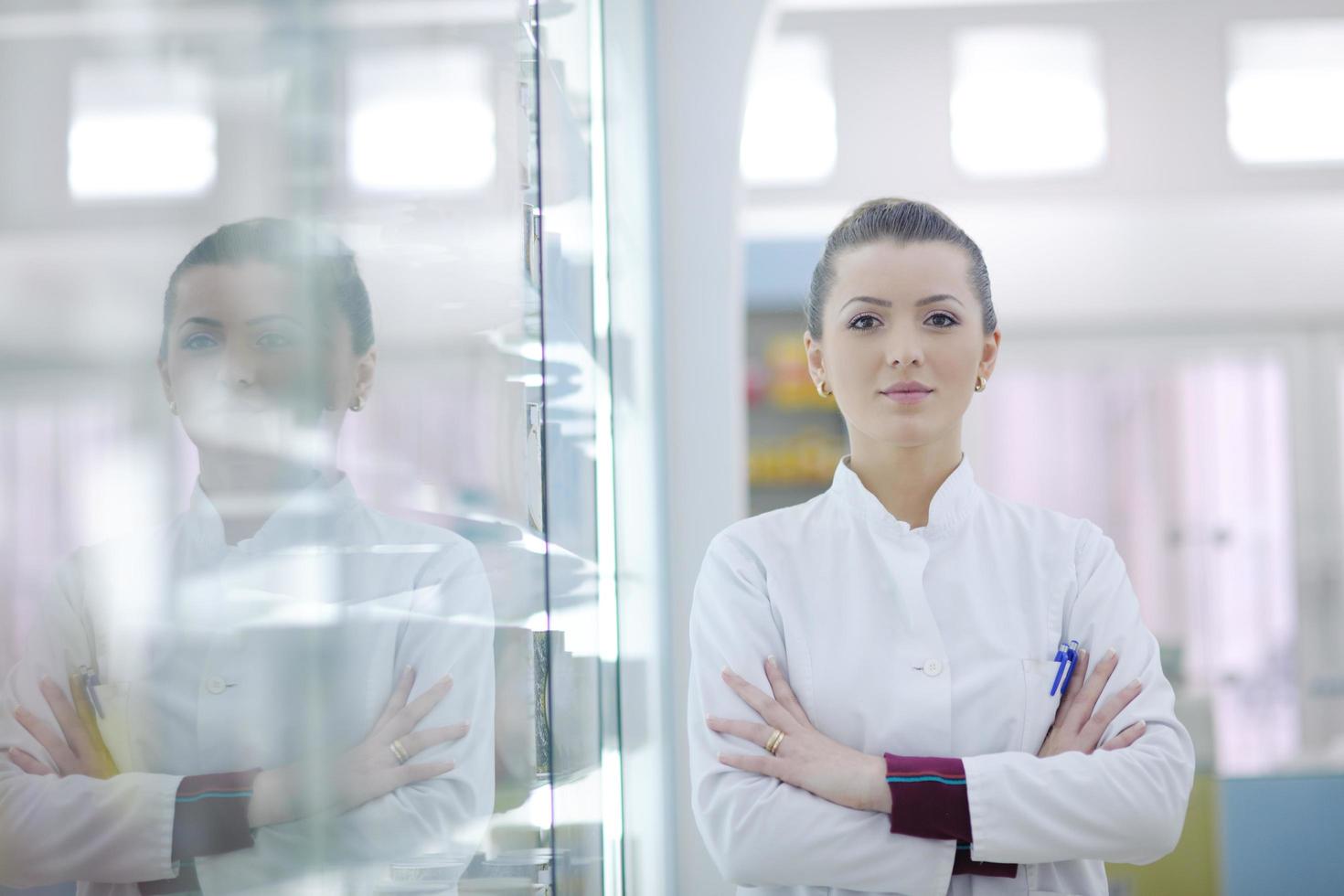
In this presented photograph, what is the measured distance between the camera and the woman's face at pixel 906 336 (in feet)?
4.69

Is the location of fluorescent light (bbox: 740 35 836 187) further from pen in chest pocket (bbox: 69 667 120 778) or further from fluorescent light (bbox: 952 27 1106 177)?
pen in chest pocket (bbox: 69 667 120 778)

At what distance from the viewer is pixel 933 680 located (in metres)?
1.39

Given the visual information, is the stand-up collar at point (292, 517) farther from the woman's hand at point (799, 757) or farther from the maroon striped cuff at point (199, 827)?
the woman's hand at point (799, 757)

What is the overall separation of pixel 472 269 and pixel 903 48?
14.1 feet

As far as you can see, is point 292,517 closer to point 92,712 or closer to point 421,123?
point 92,712

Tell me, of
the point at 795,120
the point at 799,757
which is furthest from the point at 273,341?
the point at 795,120

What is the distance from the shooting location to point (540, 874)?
3.21 feet

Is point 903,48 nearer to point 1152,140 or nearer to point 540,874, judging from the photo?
point 1152,140

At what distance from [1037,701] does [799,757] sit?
0.30 metres

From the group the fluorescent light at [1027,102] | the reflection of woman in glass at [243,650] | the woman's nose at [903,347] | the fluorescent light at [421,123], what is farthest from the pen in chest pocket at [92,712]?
the fluorescent light at [1027,102]

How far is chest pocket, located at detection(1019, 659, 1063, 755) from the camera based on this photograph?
138cm

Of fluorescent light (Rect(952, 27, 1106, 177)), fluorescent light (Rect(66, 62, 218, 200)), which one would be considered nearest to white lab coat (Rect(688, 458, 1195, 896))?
fluorescent light (Rect(66, 62, 218, 200))

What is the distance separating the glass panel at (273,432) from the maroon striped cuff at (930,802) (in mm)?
479

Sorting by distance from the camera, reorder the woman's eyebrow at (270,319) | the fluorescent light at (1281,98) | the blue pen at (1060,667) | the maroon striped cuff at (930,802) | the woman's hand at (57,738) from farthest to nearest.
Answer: the fluorescent light at (1281,98) → the blue pen at (1060,667) → the maroon striped cuff at (930,802) → the woman's eyebrow at (270,319) → the woman's hand at (57,738)
